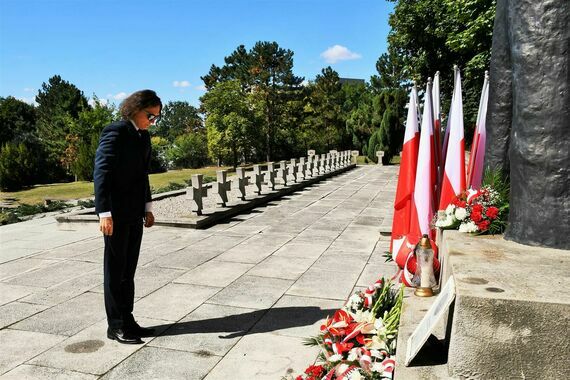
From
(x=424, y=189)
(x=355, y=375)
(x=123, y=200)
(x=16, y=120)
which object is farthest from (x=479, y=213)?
(x=16, y=120)

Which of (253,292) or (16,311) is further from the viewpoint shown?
(253,292)

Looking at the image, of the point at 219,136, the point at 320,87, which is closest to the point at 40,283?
the point at 219,136

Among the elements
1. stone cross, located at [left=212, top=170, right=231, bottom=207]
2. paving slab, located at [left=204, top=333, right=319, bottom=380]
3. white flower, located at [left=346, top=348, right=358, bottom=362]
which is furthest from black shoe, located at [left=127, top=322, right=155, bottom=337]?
stone cross, located at [left=212, top=170, right=231, bottom=207]

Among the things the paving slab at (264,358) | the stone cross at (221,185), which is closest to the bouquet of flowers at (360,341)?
the paving slab at (264,358)

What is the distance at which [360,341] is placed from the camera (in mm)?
2871

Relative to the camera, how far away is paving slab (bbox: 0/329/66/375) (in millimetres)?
3387

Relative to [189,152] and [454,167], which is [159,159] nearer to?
[189,152]

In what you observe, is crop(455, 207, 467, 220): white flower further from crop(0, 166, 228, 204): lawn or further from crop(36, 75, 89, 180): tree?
crop(36, 75, 89, 180): tree

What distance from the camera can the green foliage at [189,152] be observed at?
42844mm

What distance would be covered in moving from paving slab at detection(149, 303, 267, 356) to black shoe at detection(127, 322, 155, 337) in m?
0.11

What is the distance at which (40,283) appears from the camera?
5301mm

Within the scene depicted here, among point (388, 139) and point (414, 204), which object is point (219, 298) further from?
point (388, 139)

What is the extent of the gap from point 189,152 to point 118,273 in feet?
133

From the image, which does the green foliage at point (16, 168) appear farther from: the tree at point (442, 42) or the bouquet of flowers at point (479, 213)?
the bouquet of flowers at point (479, 213)
